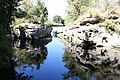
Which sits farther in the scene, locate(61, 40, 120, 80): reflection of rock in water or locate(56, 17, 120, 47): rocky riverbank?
locate(56, 17, 120, 47): rocky riverbank

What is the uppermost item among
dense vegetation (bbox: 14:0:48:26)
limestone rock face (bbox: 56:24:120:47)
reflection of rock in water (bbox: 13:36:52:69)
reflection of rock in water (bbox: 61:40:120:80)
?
dense vegetation (bbox: 14:0:48:26)

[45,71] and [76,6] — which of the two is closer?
[45,71]

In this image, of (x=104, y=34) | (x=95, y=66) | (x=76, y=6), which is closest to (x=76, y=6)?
(x=76, y=6)

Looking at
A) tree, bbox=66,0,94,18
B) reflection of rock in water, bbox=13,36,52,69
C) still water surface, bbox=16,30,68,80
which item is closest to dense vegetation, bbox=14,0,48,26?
tree, bbox=66,0,94,18

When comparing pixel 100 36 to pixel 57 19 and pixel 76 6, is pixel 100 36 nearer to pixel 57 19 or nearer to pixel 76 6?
pixel 76 6

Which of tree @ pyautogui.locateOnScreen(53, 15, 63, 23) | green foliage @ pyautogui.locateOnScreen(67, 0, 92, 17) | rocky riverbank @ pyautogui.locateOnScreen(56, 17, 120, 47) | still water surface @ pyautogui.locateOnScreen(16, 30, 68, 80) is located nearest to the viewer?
still water surface @ pyautogui.locateOnScreen(16, 30, 68, 80)

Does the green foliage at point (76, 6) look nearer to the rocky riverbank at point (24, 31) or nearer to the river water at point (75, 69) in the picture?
the rocky riverbank at point (24, 31)

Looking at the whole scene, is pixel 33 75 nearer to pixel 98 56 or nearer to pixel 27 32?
pixel 98 56

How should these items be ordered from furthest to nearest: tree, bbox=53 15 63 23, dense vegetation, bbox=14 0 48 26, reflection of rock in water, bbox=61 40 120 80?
1. tree, bbox=53 15 63 23
2. dense vegetation, bbox=14 0 48 26
3. reflection of rock in water, bbox=61 40 120 80

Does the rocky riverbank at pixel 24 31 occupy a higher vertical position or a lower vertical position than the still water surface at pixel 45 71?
higher

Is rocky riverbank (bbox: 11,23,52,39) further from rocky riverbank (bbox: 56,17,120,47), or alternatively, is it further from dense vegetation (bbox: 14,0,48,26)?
dense vegetation (bbox: 14,0,48,26)

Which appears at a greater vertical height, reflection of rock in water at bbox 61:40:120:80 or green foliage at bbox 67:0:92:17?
green foliage at bbox 67:0:92:17

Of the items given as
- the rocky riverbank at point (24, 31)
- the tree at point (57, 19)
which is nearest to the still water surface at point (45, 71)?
the rocky riverbank at point (24, 31)

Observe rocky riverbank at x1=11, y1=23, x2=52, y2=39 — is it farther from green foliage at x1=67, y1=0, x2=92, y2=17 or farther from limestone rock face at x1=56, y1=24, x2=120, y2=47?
green foliage at x1=67, y1=0, x2=92, y2=17
